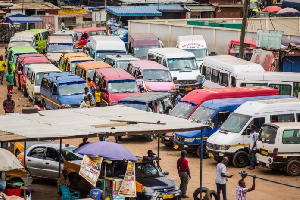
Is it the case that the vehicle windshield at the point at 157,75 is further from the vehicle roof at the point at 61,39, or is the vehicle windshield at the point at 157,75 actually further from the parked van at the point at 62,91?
the vehicle roof at the point at 61,39

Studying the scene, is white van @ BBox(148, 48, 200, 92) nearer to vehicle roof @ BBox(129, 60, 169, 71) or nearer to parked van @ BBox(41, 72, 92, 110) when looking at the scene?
vehicle roof @ BBox(129, 60, 169, 71)

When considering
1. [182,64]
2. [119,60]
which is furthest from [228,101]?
[119,60]

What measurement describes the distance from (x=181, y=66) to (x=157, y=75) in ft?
10.7

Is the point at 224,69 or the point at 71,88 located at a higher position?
the point at 224,69

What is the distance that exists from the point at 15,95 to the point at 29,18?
26.6m

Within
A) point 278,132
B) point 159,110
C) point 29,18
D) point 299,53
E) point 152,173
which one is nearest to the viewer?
point 152,173

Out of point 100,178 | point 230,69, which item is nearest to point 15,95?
point 230,69

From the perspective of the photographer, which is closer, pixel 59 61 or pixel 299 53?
pixel 299 53

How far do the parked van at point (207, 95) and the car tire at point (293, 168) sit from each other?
16.3ft

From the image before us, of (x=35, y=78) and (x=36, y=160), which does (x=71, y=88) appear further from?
(x=36, y=160)

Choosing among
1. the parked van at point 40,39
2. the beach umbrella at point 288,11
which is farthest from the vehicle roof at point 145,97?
the beach umbrella at point 288,11

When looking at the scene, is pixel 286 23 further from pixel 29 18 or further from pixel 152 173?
→ pixel 152 173

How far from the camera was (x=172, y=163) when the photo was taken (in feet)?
86.6

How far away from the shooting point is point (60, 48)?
4922 centimetres
